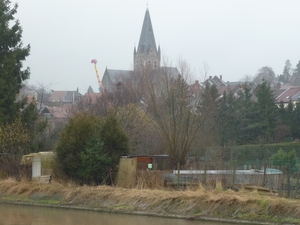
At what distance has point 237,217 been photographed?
21797 mm

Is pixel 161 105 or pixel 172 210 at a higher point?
pixel 161 105

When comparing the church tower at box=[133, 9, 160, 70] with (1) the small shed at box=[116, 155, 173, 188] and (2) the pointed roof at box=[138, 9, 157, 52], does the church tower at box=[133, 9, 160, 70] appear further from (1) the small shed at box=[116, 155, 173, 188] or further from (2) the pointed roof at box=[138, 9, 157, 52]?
(1) the small shed at box=[116, 155, 173, 188]

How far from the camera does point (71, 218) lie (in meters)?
22.9

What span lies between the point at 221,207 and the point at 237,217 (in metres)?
1.00

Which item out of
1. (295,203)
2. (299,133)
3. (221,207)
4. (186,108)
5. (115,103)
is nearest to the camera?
(295,203)

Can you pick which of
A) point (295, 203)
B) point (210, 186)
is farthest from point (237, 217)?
point (210, 186)

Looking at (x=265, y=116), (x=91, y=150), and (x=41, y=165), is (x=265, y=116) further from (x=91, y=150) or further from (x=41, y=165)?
(x=91, y=150)

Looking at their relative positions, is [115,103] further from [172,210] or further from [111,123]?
[172,210]

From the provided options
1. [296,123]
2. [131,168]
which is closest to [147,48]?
[296,123]

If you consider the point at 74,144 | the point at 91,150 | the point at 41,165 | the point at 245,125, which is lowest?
the point at 41,165

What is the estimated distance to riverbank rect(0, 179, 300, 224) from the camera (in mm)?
21375

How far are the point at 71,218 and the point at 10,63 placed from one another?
18.3 meters

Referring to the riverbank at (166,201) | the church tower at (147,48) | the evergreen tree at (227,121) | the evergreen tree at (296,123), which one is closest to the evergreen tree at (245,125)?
the evergreen tree at (227,121)

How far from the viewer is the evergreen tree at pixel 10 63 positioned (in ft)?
126
